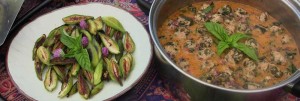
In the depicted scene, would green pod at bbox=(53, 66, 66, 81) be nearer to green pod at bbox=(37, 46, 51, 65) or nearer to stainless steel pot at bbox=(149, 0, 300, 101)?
green pod at bbox=(37, 46, 51, 65)

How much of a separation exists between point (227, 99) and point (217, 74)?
0.48 feet

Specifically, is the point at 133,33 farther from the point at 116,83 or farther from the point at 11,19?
the point at 11,19

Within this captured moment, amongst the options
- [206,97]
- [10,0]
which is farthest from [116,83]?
[10,0]

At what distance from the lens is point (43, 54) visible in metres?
1.23

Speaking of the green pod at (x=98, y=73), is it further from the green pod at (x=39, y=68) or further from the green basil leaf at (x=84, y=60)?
the green pod at (x=39, y=68)

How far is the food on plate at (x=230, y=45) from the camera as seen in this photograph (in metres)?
1.10

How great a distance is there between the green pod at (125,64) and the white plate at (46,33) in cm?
2

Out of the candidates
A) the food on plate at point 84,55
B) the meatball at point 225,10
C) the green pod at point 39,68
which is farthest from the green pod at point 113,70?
the meatball at point 225,10

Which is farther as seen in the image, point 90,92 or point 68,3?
point 68,3

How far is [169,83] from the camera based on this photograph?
Answer: 43.1 inches

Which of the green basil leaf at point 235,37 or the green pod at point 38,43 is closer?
the green basil leaf at point 235,37

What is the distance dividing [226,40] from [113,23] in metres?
0.43

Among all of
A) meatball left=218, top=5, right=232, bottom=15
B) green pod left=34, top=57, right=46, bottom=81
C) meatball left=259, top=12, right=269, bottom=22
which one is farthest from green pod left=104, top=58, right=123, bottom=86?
meatball left=259, top=12, right=269, bottom=22

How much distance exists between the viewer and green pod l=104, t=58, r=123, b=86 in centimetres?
115
